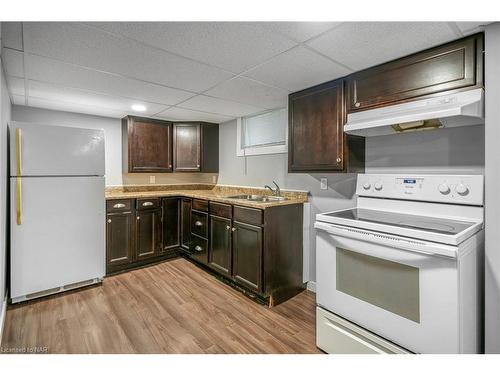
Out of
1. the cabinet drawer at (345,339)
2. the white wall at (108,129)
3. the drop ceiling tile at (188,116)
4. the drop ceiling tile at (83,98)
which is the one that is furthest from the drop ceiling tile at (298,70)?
the white wall at (108,129)

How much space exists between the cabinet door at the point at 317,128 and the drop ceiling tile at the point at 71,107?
2.29 meters

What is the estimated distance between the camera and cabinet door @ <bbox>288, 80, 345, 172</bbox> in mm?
2068

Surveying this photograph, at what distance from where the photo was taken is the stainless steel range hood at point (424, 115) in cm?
140

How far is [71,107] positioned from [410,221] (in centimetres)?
367

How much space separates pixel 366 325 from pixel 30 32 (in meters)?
2.57

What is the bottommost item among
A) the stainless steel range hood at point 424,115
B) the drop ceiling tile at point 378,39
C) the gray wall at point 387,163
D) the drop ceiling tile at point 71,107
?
the gray wall at point 387,163

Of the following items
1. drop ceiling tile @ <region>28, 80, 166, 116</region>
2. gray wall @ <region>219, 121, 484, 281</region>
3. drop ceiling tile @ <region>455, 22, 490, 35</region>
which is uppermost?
drop ceiling tile @ <region>28, 80, 166, 116</region>

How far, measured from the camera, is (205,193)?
3.83m

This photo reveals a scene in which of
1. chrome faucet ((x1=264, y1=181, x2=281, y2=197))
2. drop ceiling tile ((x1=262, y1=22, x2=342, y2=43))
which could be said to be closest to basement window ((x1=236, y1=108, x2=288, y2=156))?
chrome faucet ((x1=264, y1=181, x2=281, y2=197))

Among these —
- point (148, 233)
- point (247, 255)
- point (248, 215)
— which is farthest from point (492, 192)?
point (148, 233)

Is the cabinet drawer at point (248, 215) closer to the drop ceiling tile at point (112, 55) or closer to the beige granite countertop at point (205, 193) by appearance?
the beige granite countertop at point (205, 193)

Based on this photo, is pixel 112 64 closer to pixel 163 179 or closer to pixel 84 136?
pixel 84 136

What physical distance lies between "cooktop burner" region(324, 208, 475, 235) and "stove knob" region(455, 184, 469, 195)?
0.18 metres

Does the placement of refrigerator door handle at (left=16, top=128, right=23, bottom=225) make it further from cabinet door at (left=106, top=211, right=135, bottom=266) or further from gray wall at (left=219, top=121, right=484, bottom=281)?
gray wall at (left=219, top=121, right=484, bottom=281)
